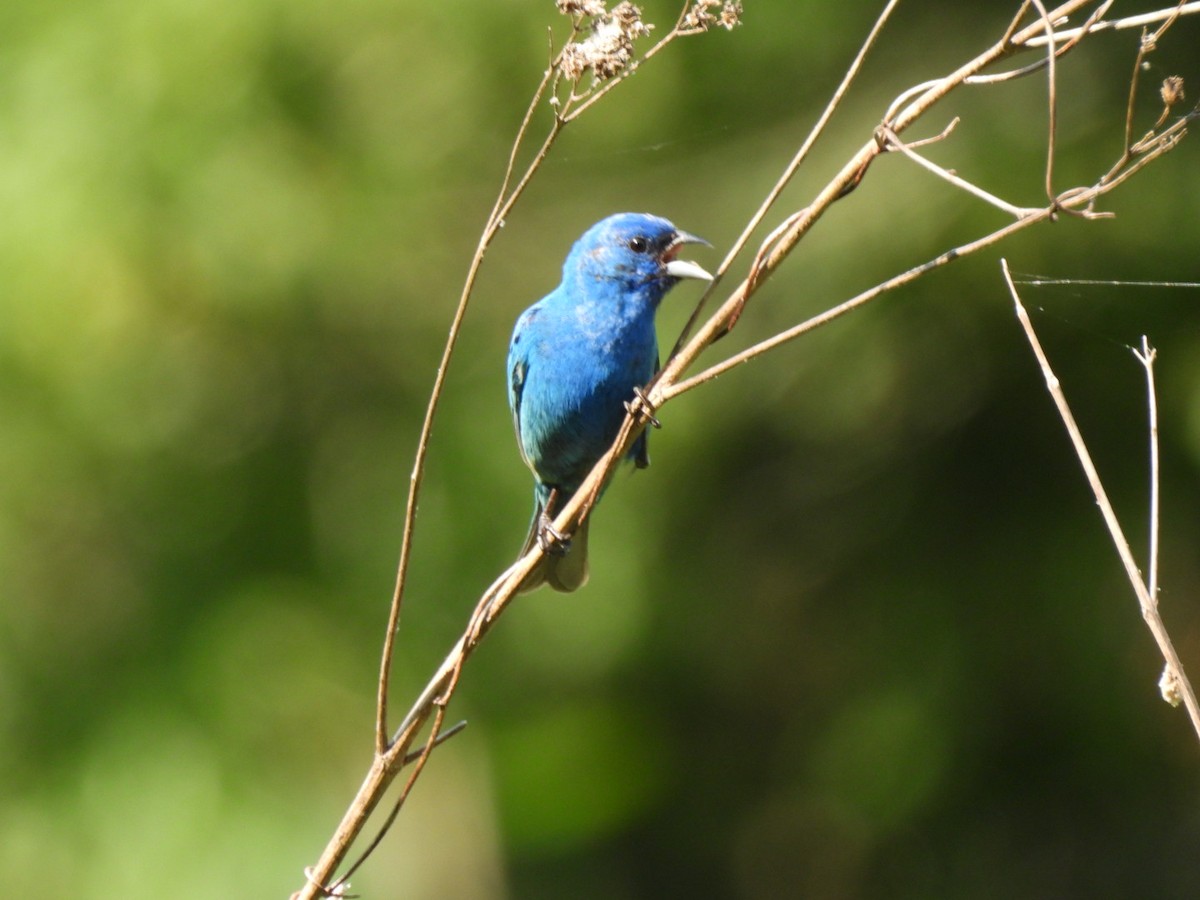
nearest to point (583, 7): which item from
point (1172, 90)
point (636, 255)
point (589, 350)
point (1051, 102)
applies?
point (1051, 102)

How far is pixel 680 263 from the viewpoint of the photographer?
11.7ft

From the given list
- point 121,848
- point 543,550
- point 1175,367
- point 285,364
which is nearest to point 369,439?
point 285,364

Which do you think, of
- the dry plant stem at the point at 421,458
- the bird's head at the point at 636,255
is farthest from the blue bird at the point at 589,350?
the dry plant stem at the point at 421,458

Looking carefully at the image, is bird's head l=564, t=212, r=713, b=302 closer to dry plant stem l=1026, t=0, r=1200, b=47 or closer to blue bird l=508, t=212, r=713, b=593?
blue bird l=508, t=212, r=713, b=593

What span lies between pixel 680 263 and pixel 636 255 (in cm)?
12

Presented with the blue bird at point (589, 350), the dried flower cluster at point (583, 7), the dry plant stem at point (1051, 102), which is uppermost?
the blue bird at point (589, 350)

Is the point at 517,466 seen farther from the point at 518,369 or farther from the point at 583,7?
the point at 583,7

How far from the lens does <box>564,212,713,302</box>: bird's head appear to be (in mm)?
3570

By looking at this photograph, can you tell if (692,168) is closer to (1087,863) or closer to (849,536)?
(849,536)

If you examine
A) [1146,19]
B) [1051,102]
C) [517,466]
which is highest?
[517,466]

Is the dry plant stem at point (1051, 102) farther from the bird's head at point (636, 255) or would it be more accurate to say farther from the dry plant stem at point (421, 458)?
the bird's head at point (636, 255)

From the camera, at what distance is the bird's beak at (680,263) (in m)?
3.48

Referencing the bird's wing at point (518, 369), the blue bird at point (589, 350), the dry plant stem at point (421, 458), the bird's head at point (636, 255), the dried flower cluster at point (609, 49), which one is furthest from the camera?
the bird's wing at point (518, 369)

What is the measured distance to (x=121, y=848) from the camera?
5.12m
